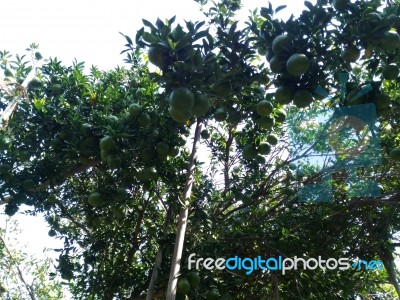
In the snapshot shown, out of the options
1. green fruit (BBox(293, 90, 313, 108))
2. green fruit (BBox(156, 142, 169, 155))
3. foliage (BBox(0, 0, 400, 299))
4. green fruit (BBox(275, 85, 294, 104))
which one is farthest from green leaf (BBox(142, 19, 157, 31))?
green fruit (BBox(156, 142, 169, 155))

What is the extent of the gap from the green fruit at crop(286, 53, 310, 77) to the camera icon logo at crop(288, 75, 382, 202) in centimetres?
182

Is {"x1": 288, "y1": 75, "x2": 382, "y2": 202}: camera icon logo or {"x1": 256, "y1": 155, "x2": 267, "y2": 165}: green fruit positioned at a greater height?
{"x1": 288, "y1": 75, "x2": 382, "y2": 202}: camera icon logo

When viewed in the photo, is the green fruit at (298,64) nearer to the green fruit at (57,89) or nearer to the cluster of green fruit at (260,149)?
the cluster of green fruit at (260,149)

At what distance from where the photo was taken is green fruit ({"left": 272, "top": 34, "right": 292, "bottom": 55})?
3010 millimetres

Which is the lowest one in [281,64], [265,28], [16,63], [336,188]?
[281,64]

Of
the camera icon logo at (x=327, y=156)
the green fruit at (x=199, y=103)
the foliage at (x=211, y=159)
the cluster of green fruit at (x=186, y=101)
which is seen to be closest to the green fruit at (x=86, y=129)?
the foliage at (x=211, y=159)

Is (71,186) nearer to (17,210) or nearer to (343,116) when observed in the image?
(17,210)

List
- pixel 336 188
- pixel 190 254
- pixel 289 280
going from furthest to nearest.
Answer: pixel 336 188 → pixel 289 280 → pixel 190 254

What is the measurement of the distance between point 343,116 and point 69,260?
3.67 meters

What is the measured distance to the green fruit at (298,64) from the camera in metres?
2.89

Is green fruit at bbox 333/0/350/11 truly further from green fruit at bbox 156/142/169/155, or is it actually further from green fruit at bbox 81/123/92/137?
green fruit at bbox 81/123/92/137

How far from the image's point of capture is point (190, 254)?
4031mm

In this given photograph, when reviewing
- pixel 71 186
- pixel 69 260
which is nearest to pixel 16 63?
pixel 71 186

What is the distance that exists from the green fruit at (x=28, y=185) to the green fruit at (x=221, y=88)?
2476 millimetres
